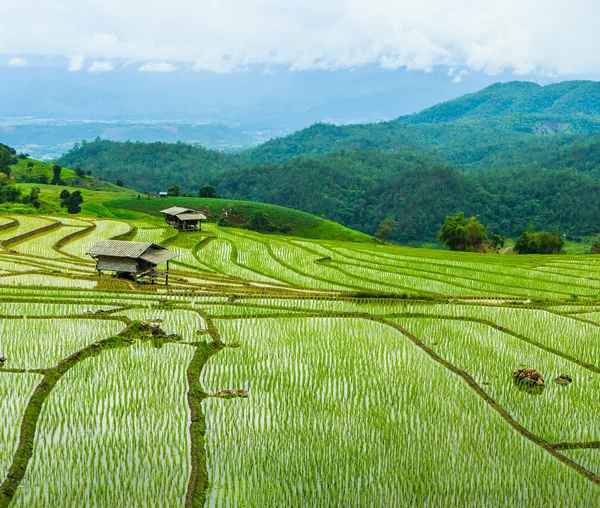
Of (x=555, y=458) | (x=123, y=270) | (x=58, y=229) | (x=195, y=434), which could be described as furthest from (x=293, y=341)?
(x=58, y=229)

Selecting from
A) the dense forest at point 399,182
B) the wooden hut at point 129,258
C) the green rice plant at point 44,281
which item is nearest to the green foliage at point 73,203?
the green rice plant at point 44,281

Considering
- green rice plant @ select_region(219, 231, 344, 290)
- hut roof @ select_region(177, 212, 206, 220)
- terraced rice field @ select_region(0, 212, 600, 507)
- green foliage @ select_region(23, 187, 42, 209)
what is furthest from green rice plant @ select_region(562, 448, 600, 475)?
green foliage @ select_region(23, 187, 42, 209)

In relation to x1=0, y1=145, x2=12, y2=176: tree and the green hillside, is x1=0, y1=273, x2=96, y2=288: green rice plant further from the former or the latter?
x1=0, y1=145, x2=12, y2=176: tree

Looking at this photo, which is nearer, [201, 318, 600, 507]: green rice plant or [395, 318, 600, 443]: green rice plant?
[201, 318, 600, 507]: green rice plant

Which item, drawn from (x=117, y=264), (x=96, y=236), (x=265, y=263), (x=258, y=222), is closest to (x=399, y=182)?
(x=258, y=222)

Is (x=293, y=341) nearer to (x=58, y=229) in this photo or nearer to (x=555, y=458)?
(x=555, y=458)

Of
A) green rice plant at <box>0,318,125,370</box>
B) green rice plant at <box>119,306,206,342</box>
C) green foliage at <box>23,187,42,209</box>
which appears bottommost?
green rice plant at <box>0,318,125,370</box>

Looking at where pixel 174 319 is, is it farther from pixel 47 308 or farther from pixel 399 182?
pixel 399 182
